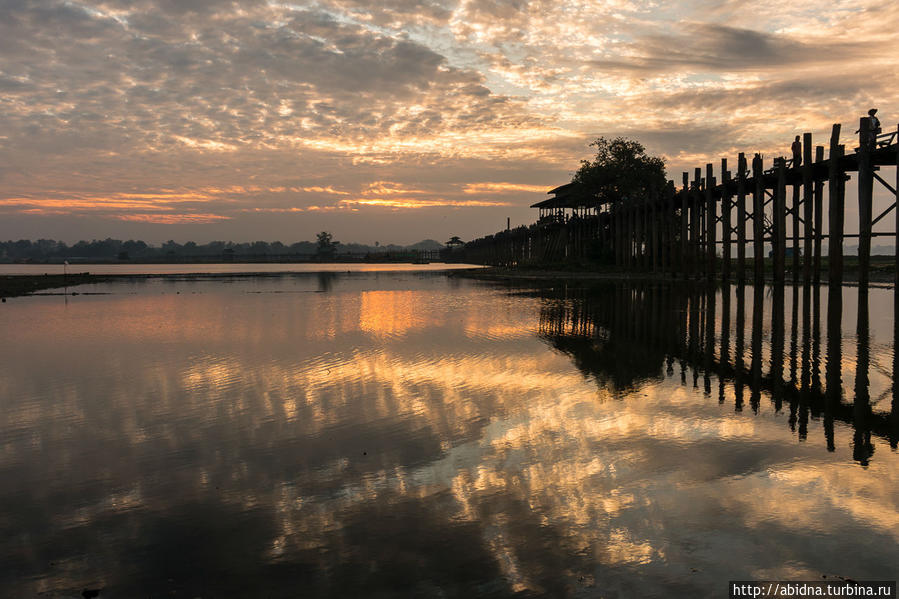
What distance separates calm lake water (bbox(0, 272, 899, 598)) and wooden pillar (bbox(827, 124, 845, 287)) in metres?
13.1

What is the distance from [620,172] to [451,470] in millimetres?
69484

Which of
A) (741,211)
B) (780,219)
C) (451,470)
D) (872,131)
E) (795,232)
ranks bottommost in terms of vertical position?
(451,470)

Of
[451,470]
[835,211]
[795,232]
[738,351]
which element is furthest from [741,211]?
[451,470]

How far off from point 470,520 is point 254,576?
2111mm

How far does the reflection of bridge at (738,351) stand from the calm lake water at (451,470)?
11 cm

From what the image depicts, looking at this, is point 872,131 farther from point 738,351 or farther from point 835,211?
point 738,351

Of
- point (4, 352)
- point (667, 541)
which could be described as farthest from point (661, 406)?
point (4, 352)

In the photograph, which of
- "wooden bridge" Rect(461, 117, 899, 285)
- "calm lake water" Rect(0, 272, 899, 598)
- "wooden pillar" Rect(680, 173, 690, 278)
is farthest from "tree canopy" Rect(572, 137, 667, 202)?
"calm lake water" Rect(0, 272, 899, 598)

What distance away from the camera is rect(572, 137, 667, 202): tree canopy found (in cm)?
7238

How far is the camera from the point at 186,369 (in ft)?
50.7

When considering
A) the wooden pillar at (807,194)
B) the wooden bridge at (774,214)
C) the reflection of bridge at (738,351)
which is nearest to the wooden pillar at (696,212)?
the wooden bridge at (774,214)

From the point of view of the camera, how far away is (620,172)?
238 ft

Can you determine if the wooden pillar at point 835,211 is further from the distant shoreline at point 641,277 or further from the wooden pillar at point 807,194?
the distant shoreline at point 641,277

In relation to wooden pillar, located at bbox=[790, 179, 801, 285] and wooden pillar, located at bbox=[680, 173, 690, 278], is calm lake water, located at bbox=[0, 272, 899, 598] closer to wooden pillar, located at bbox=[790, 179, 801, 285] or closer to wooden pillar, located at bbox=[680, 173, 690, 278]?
wooden pillar, located at bbox=[790, 179, 801, 285]
